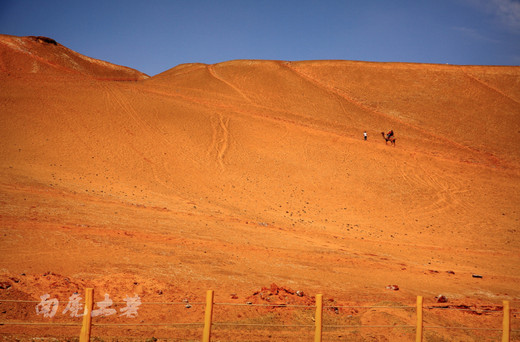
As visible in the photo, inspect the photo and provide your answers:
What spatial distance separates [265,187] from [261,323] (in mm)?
15182

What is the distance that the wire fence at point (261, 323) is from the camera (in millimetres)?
7738

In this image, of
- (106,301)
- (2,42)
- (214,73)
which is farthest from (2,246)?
(2,42)

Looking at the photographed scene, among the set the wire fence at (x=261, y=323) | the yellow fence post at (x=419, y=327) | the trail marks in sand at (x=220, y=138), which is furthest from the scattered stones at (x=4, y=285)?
the trail marks in sand at (x=220, y=138)

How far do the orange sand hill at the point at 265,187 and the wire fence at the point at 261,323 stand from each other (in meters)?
0.13

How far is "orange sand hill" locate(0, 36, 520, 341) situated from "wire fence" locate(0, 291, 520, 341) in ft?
0.43

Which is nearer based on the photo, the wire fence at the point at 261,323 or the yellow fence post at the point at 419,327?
the yellow fence post at the point at 419,327

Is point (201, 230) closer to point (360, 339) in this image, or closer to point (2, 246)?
point (2, 246)

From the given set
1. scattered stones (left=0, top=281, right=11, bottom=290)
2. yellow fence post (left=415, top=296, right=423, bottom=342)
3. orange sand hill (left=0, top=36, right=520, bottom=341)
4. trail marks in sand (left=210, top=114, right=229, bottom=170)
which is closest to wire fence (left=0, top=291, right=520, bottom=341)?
yellow fence post (left=415, top=296, right=423, bottom=342)

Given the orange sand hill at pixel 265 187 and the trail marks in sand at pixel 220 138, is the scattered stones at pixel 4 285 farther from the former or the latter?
the trail marks in sand at pixel 220 138

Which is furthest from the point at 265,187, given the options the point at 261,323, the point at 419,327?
the point at 419,327

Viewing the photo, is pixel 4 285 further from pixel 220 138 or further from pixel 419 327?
pixel 220 138

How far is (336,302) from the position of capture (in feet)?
Result: 33.4

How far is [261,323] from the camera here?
8.75m

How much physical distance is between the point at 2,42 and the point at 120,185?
166ft
